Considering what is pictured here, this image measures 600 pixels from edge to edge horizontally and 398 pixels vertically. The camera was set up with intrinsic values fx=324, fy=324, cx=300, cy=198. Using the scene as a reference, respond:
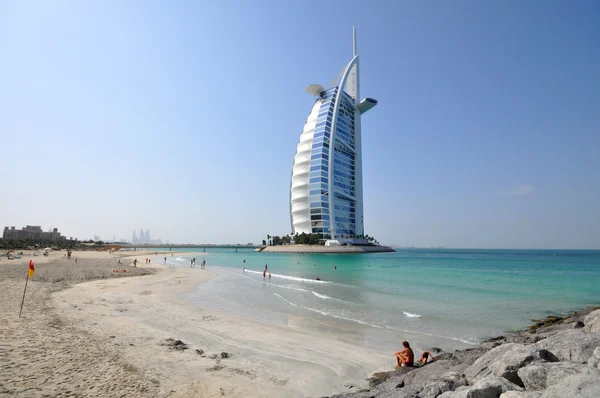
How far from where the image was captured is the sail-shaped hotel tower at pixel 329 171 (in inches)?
4023

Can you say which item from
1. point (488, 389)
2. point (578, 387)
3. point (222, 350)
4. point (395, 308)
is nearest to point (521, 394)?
point (488, 389)

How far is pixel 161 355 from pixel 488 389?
8.48 metres

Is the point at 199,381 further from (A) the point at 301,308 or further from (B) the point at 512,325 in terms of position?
(B) the point at 512,325

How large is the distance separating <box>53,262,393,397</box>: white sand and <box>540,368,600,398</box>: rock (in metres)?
4.93

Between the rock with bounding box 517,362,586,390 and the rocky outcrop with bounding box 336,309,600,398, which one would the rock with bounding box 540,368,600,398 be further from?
the rock with bounding box 517,362,586,390

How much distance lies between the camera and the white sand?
7.76 m

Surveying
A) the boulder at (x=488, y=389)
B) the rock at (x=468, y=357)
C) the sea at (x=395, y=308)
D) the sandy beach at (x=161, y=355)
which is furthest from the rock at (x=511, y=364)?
the sea at (x=395, y=308)

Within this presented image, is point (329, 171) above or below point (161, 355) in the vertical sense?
above

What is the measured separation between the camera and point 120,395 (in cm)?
661

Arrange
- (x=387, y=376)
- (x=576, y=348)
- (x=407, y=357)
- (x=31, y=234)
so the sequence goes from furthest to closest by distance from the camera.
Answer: (x=31, y=234) < (x=407, y=357) < (x=387, y=376) < (x=576, y=348)

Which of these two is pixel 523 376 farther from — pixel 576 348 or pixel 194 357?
pixel 194 357

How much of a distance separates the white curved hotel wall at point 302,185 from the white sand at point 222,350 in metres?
88.0

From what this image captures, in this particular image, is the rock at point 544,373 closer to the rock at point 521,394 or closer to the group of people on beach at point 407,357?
the rock at point 521,394

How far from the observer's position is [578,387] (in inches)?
149
